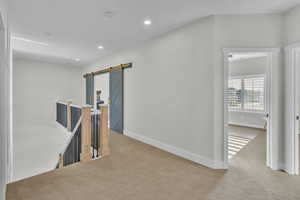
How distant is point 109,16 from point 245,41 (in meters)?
2.30

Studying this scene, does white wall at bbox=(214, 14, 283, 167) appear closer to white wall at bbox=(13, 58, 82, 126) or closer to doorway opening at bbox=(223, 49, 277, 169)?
doorway opening at bbox=(223, 49, 277, 169)

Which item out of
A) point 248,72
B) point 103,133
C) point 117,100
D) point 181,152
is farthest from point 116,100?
point 248,72

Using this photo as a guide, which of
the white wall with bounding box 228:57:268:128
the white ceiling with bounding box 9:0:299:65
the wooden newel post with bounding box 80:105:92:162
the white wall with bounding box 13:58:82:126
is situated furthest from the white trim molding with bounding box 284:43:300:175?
the white wall with bounding box 13:58:82:126

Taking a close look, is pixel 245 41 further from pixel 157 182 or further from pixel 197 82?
pixel 157 182

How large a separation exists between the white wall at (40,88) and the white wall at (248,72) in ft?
22.8

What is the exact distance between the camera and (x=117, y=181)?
2254 millimetres

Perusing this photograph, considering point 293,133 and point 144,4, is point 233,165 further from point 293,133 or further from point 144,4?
point 144,4

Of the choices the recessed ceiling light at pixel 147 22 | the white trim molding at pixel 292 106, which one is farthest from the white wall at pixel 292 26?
the recessed ceiling light at pixel 147 22

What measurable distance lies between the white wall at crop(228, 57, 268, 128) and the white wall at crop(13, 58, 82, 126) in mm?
6942

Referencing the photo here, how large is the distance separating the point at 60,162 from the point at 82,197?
2635 millimetres

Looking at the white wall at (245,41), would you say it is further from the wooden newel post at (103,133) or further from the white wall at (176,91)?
the wooden newel post at (103,133)

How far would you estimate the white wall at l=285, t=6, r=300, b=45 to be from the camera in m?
2.31

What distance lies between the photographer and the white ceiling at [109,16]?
2.30 meters

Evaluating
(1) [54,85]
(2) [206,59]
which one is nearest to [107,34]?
(2) [206,59]
